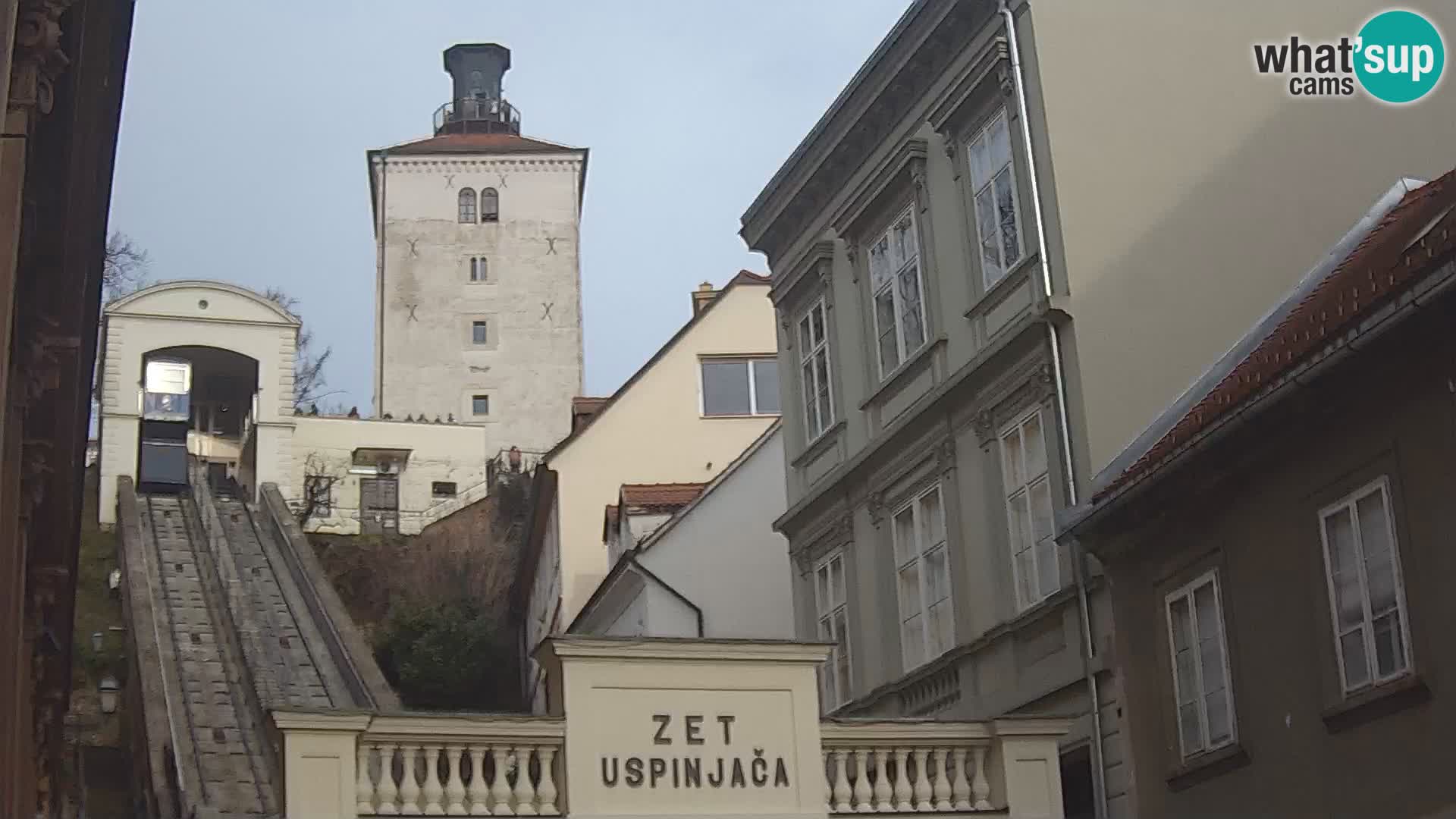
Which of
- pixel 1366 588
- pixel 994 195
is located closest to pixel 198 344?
pixel 994 195

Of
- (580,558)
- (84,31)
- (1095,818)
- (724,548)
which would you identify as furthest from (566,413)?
(84,31)

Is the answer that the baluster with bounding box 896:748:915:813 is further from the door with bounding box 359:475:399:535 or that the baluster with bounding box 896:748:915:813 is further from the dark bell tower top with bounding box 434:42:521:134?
the dark bell tower top with bounding box 434:42:521:134

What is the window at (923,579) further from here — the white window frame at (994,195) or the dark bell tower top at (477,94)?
the dark bell tower top at (477,94)

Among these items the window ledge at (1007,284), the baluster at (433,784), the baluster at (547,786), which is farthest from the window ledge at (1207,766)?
the baluster at (433,784)

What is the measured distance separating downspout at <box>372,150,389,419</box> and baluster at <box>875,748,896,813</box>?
64.3 metres

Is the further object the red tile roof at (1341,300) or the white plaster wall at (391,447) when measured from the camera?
the white plaster wall at (391,447)

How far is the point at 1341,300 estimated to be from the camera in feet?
50.8

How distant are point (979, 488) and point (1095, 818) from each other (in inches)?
150

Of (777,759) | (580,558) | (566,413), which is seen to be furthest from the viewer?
(566,413)

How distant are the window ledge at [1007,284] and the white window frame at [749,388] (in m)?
19.1

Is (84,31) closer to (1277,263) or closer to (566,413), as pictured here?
(1277,263)

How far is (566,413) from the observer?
80688mm

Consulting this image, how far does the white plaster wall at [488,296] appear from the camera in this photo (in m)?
80.8

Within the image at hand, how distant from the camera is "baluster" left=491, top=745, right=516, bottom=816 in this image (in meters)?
15.0
